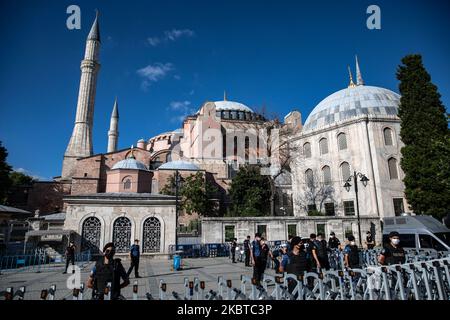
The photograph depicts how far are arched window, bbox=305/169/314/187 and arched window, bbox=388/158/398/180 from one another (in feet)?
21.7

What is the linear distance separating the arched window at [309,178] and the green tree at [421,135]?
320 inches

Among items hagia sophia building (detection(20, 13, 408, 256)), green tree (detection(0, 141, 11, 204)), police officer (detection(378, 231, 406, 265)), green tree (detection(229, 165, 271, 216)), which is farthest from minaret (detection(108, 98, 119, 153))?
police officer (detection(378, 231, 406, 265))

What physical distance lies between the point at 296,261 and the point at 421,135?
19683 millimetres

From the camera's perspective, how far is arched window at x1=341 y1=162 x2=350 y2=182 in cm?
2458

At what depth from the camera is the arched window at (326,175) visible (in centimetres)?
2563

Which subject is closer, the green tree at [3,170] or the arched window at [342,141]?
the arched window at [342,141]

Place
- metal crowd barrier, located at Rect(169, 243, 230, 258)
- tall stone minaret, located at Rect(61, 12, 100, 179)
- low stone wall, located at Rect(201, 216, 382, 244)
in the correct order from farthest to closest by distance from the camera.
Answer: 1. tall stone minaret, located at Rect(61, 12, 100, 179)
2. low stone wall, located at Rect(201, 216, 382, 244)
3. metal crowd barrier, located at Rect(169, 243, 230, 258)

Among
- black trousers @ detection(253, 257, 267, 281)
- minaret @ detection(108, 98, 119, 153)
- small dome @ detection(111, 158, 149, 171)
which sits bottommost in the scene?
black trousers @ detection(253, 257, 267, 281)

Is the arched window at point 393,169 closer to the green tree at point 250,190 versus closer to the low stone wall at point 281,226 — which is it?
the low stone wall at point 281,226

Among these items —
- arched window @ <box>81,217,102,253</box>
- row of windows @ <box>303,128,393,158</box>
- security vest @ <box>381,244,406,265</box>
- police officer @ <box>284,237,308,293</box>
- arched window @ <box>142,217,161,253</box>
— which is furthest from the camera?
row of windows @ <box>303,128,393,158</box>

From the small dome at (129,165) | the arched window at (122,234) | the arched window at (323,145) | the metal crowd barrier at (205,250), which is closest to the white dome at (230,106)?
the small dome at (129,165)

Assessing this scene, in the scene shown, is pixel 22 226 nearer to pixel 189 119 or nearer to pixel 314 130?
pixel 189 119

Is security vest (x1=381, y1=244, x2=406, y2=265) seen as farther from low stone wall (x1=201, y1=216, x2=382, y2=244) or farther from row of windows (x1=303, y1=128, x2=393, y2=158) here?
row of windows (x1=303, y1=128, x2=393, y2=158)
